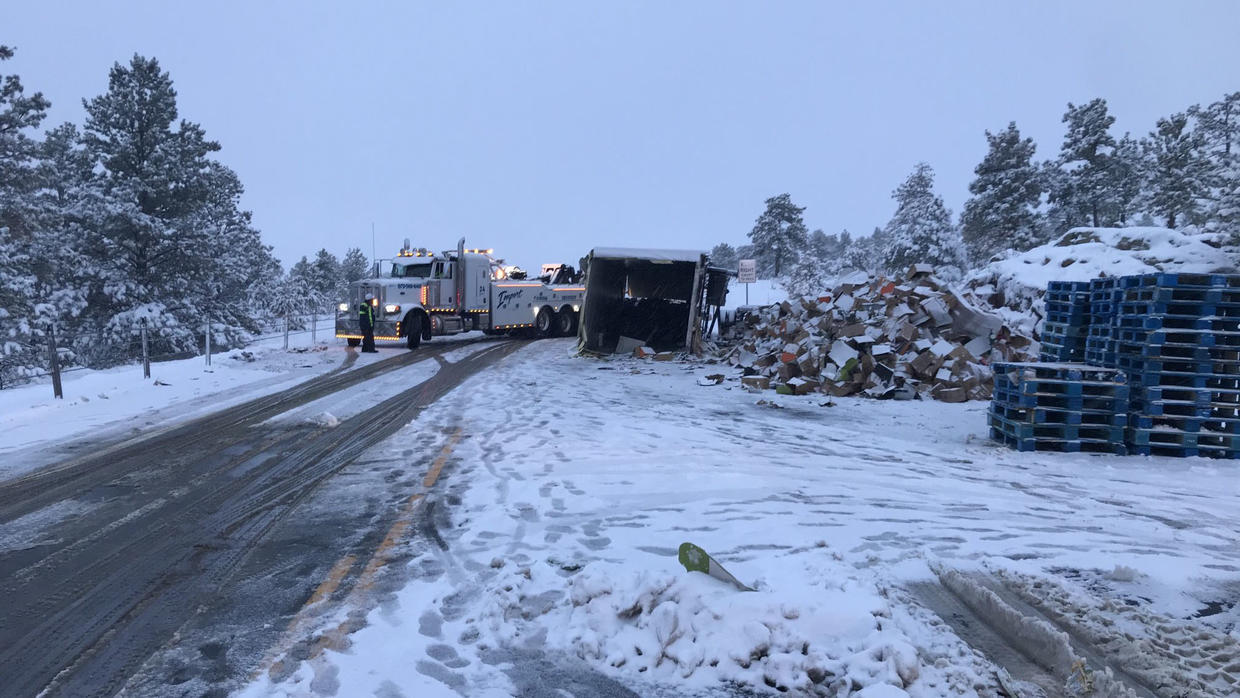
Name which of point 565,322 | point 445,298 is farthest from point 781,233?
point 445,298

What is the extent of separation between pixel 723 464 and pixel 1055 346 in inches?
260

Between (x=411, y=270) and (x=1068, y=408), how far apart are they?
781 inches

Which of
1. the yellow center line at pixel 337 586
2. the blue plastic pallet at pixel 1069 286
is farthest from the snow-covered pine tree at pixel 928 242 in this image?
the yellow center line at pixel 337 586

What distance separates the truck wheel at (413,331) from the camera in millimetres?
22797

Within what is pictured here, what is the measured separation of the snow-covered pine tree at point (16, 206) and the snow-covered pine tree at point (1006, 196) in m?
45.7

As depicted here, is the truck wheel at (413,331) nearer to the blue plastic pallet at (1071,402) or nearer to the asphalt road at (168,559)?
the asphalt road at (168,559)

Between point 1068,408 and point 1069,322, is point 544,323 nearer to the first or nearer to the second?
point 1069,322

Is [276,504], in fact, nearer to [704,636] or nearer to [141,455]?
[141,455]

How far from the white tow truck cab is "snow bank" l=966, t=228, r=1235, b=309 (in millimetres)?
15814

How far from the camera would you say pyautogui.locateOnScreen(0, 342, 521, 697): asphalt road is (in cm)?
349

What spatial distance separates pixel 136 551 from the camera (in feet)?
16.6

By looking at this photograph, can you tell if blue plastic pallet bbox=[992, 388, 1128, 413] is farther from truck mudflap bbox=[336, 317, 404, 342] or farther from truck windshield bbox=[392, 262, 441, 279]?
truck windshield bbox=[392, 262, 441, 279]

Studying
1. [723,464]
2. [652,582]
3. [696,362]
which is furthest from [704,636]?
[696,362]

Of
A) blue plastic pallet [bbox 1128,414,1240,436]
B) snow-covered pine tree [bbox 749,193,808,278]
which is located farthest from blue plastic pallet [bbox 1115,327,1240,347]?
snow-covered pine tree [bbox 749,193,808,278]
